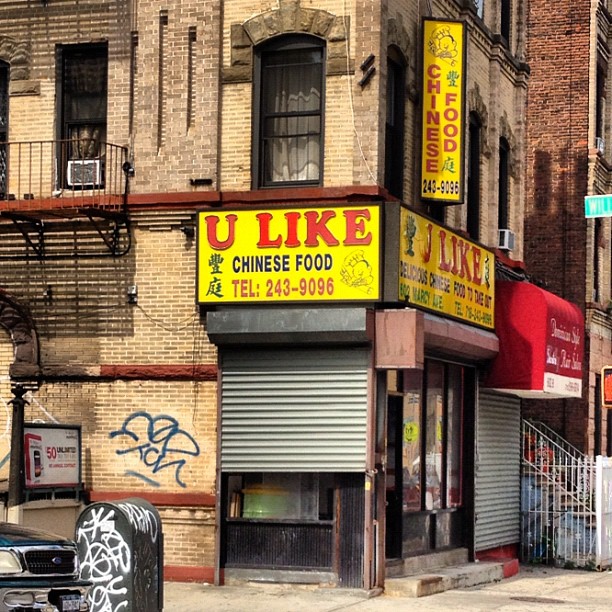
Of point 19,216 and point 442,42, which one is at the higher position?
point 442,42

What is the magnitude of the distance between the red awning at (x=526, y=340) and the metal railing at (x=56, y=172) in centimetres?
675

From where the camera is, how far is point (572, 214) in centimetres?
3120

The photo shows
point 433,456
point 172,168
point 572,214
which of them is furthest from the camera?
point 572,214

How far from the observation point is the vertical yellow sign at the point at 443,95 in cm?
2097

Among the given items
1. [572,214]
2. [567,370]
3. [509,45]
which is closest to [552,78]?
[572,214]

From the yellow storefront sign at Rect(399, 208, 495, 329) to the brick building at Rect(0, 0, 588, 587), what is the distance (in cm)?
5

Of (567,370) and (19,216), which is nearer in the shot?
(19,216)

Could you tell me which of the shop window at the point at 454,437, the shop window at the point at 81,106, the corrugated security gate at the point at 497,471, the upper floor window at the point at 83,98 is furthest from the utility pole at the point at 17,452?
the corrugated security gate at the point at 497,471

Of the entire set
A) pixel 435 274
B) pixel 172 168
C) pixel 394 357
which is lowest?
pixel 394 357

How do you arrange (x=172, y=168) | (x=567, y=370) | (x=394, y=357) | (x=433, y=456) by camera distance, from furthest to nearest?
(x=567, y=370)
(x=433, y=456)
(x=172, y=168)
(x=394, y=357)

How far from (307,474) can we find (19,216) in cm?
544

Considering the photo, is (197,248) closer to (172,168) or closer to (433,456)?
(172,168)

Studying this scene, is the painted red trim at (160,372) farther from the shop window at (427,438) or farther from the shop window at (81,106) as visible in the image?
the shop window at (81,106)

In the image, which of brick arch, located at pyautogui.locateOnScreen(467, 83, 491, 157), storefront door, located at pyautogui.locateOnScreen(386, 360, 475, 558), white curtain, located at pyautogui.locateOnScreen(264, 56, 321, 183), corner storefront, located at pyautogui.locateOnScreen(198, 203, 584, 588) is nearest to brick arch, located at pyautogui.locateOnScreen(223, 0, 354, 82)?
white curtain, located at pyautogui.locateOnScreen(264, 56, 321, 183)
